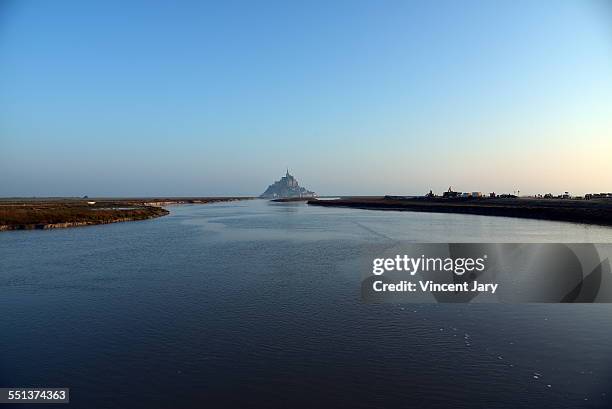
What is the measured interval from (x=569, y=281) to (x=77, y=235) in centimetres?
4750

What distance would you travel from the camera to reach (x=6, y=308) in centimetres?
1638

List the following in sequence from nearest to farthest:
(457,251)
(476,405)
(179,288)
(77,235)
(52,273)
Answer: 1. (476,405)
2. (179,288)
3. (52,273)
4. (457,251)
5. (77,235)

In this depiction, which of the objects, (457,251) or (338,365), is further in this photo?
(457,251)

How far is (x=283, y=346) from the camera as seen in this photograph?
39.1 ft

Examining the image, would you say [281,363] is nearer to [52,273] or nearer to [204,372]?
[204,372]

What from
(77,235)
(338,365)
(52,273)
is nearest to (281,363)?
(338,365)

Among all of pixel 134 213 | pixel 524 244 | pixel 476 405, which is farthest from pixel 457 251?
pixel 134 213

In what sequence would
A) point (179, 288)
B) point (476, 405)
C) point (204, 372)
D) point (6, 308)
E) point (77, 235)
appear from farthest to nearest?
point (77, 235) < point (179, 288) < point (6, 308) < point (204, 372) < point (476, 405)

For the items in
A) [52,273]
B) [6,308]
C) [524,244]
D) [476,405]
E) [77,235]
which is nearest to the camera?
[476,405]

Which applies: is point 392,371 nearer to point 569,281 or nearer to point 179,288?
point 179,288

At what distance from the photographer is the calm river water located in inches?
360

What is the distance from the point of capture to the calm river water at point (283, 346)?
916cm

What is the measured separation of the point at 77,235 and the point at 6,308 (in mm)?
31340

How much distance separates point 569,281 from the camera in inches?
794
